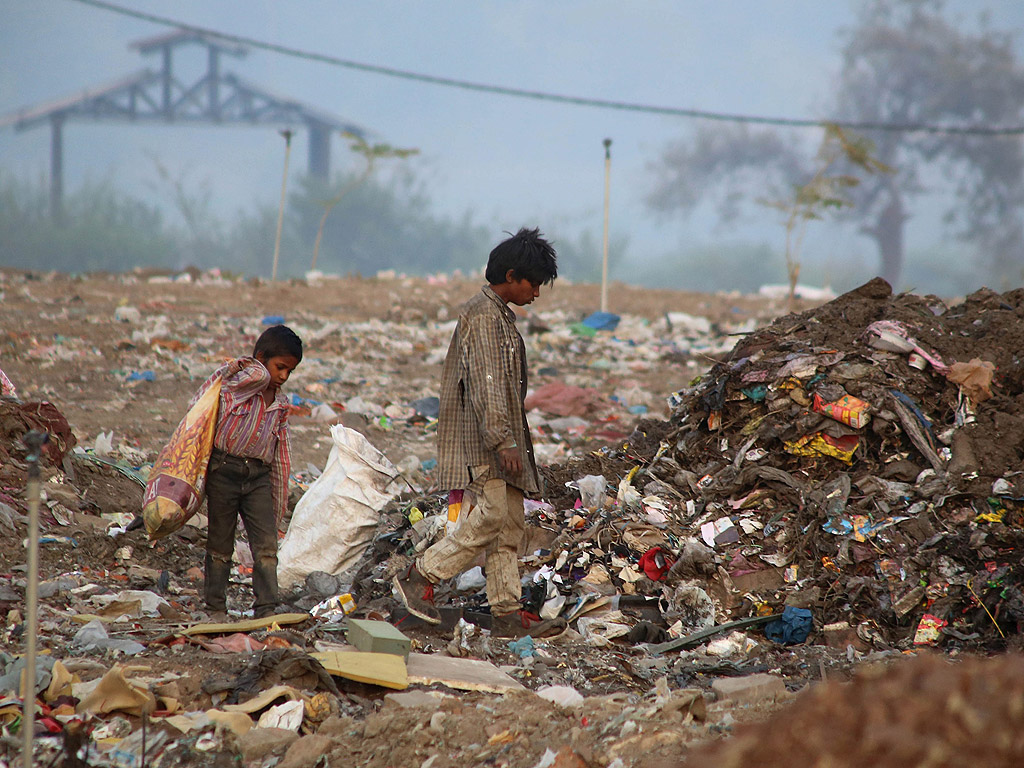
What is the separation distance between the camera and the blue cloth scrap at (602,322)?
13680 millimetres

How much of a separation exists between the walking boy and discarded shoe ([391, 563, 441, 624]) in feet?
1.87

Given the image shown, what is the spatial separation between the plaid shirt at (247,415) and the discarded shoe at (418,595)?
0.79 meters

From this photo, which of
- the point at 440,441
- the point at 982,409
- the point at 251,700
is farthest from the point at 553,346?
the point at 251,700

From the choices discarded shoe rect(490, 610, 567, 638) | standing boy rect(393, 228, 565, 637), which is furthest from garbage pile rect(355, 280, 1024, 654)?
standing boy rect(393, 228, 565, 637)

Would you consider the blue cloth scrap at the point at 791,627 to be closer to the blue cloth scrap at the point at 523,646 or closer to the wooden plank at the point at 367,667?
the blue cloth scrap at the point at 523,646

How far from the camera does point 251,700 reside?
2.82 metres

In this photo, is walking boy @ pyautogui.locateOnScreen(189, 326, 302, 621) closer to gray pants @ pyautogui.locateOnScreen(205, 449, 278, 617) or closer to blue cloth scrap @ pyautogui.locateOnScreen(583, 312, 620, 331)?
gray pants @ pyautogui.locateOnScreen(205, 449, 278, 617)

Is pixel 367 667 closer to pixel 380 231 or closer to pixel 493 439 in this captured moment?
pixel 493 439

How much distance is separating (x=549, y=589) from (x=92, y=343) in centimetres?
776

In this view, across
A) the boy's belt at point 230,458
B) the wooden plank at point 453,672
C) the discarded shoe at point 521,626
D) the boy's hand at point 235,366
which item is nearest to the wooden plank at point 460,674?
the wooden plank at point 453,672

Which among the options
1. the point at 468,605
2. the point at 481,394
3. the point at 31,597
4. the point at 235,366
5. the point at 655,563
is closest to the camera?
the point at 31,597

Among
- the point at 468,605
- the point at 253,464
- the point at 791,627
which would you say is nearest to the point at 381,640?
the point at 468,605

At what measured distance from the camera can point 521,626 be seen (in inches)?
152

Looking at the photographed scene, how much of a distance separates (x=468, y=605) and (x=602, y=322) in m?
9.92
